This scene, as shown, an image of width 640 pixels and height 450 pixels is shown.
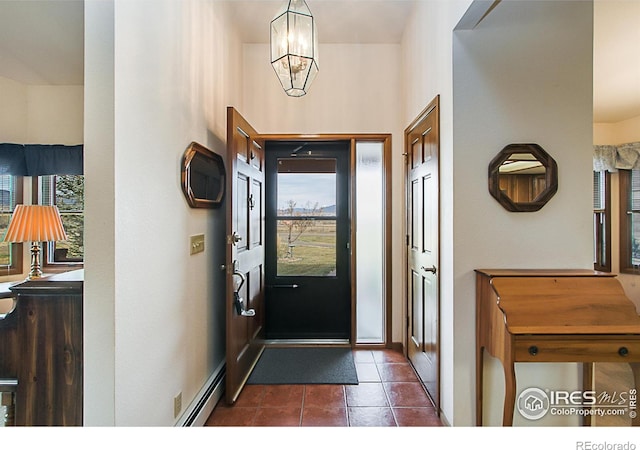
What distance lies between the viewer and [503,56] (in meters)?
1.83

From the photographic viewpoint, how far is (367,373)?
8.95ft

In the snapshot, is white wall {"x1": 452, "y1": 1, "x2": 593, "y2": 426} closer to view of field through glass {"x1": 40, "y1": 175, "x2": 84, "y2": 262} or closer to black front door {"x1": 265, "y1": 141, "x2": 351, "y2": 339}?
black front door {"x1": 265, "y1": 141, "x2": 351, "y2": 339}

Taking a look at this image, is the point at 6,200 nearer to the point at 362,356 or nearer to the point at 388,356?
the point at 362,356

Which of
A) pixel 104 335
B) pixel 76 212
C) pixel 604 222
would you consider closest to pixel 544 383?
pixel 104 335

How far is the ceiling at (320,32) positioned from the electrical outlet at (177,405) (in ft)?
6.51

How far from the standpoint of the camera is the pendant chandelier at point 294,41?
6.10 ft

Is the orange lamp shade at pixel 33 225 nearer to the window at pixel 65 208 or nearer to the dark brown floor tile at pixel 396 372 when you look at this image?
the window at pixel 65 208

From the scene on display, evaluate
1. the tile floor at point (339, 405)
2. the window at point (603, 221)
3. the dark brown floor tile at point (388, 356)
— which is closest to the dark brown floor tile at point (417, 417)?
the tile floor at point (339, 405)

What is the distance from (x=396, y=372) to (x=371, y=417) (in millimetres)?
709

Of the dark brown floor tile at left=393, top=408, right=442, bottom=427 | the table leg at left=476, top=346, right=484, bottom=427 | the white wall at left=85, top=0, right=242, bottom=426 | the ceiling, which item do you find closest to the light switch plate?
the white wall at left=85, top=0, right=242, bottom=426

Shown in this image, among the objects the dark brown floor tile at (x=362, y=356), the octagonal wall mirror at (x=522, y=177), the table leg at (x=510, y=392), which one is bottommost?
the dark brown floor tile at (x=362, y=356)

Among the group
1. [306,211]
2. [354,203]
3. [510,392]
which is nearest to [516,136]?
[510,392]

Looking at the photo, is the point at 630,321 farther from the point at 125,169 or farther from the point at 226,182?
the point at 226,182

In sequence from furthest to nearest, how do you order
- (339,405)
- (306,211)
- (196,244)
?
(306,211), (339,405), (196,244)
